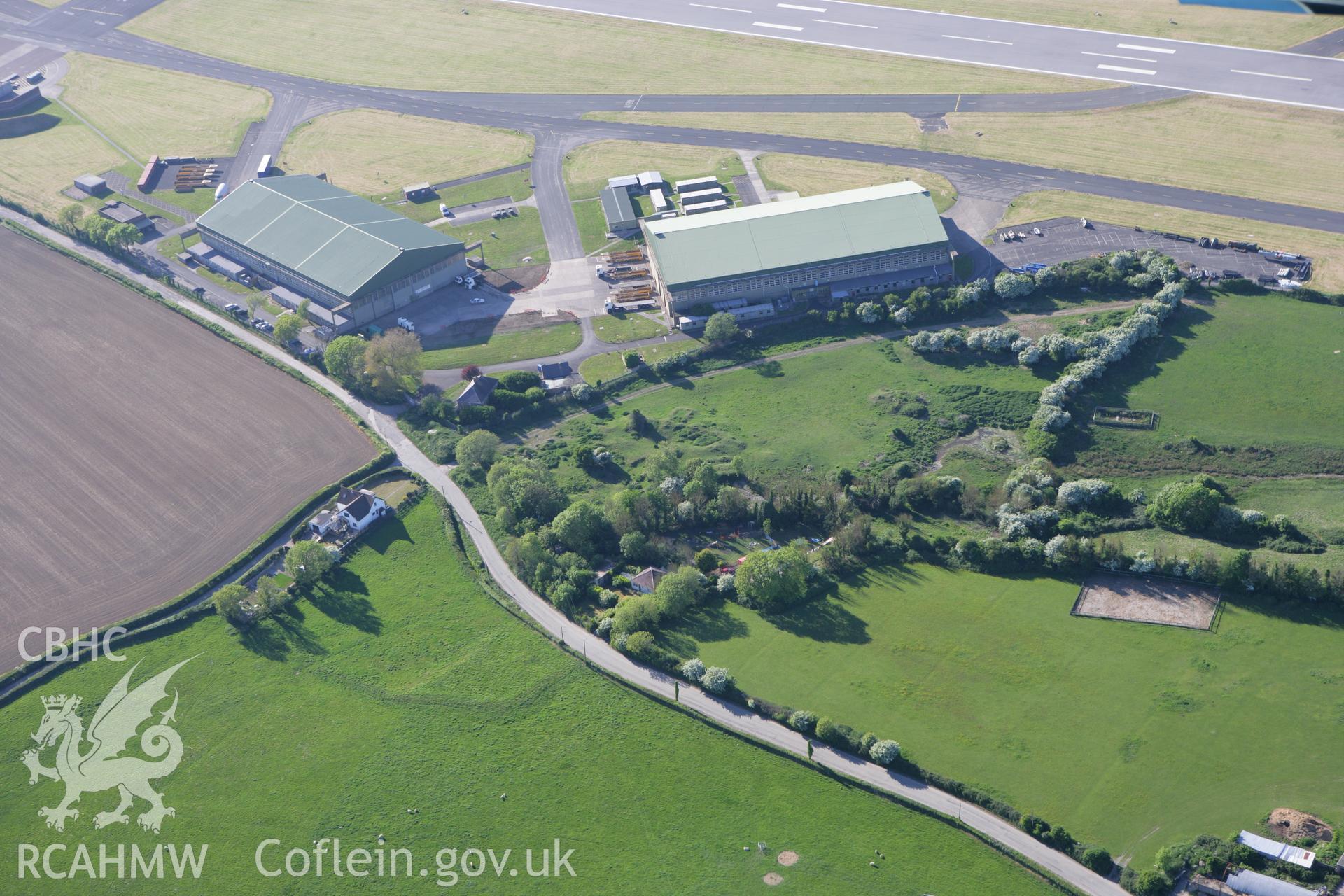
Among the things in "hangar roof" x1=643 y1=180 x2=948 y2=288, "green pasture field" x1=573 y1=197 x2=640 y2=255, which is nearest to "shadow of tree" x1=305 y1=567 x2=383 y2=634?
"hangar roof" x1=643 y1=180 x2=948 y2=288

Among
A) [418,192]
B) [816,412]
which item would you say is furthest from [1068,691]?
[418,192]

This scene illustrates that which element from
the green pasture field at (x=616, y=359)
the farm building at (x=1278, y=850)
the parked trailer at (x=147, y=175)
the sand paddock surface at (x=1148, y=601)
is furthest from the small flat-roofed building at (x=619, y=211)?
the farm building at (x=1278, y=850)

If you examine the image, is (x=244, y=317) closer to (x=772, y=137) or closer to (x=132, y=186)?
(x=132, y=186)

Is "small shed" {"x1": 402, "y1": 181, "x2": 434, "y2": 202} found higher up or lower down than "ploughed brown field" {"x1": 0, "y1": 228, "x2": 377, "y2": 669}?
higher up

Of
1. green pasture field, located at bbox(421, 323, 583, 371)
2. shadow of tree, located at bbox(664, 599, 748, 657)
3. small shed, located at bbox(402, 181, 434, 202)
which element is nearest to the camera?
shadow of tree, located at bbox(664, 599, 748, 657)

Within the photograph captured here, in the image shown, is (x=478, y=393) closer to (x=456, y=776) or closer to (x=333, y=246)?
(x=333, y=246)

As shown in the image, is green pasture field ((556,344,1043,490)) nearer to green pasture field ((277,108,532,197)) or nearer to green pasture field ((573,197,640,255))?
green pasture field ((573,197,640,255))
